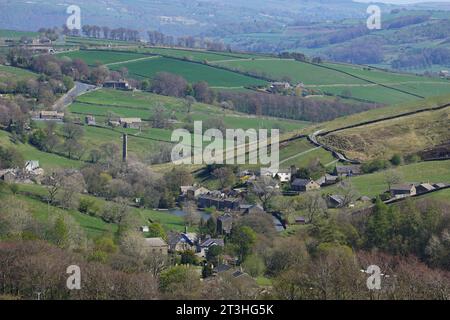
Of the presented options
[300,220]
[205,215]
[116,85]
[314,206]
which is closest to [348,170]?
[205,215]

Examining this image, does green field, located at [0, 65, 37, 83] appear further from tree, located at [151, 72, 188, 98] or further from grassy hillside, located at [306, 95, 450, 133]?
grassy hillside, located at [306, 95, 450, 133]

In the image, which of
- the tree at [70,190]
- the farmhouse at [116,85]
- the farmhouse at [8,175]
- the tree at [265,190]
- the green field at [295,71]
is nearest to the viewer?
the tree at [70,190]

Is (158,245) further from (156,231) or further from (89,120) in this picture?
(89,120)

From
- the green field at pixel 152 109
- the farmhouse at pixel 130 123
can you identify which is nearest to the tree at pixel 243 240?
the farmhouse at pixel 130 123

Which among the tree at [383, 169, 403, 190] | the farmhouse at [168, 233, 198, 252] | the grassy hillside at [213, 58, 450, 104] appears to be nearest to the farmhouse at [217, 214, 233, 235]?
the farmhouse at [168, 233, 198, 252]

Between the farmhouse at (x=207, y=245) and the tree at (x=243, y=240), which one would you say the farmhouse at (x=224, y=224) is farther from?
the tree at (x=243, y=240)
